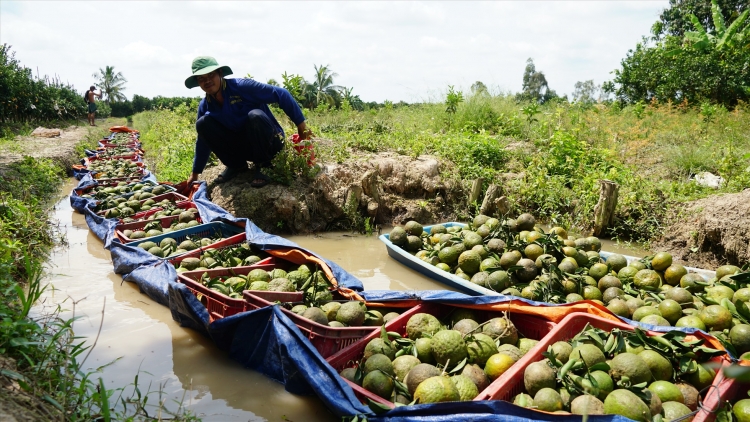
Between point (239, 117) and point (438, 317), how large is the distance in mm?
4283

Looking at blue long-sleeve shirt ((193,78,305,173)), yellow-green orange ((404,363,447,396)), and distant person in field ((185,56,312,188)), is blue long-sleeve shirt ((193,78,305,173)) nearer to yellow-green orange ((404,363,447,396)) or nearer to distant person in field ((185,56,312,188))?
distant person in field ((185,56,312,188))

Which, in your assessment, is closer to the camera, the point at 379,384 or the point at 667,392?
the point at 667,392

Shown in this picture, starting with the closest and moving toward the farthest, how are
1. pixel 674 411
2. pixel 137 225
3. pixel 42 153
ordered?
pixel 674 411 → pixel 137 225 → pixel 42 153

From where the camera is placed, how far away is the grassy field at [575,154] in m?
6.32

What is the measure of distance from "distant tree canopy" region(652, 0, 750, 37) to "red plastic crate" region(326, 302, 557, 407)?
23.0m

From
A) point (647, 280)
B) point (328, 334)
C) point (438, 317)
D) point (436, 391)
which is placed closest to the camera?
point (436, 391)

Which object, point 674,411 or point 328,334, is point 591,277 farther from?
point 328,334

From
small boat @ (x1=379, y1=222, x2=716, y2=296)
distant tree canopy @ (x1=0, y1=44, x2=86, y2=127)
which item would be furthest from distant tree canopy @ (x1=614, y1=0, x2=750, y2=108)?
distant tree canopy @ (x1=0, y1=44, x2=86, y2=127)

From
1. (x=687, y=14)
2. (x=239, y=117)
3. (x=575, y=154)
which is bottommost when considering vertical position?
(x=575, y=154)

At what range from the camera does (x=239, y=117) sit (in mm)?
6289

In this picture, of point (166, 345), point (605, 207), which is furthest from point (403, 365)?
point (605, 207)

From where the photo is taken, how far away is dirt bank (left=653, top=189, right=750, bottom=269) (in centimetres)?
483

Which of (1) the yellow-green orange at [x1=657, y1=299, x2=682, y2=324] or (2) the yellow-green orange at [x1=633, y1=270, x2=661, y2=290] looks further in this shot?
(2) the yellow-green orange at [x1=633, y1=270, x2=661, y2=290]

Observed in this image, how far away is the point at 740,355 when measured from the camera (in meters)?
2.61
